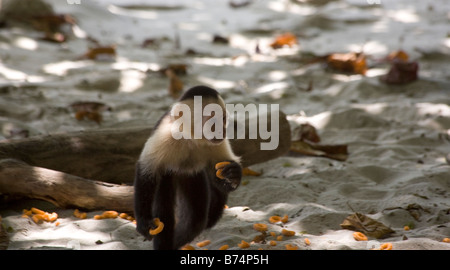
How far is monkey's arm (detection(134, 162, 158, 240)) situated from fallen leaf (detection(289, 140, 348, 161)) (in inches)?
70.7

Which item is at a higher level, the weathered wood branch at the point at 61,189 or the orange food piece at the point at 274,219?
the weathered wood branch at the point at 61,189

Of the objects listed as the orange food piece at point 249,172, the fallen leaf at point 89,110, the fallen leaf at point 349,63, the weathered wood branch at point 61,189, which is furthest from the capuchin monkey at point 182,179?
the fallen leaf at point 349,63

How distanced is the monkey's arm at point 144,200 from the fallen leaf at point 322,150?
1.80 m

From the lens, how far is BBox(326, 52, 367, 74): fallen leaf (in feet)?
19.4

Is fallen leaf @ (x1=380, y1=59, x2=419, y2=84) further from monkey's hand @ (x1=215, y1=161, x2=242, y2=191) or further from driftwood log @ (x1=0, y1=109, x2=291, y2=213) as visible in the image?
monkey's hand @ (x1=215, y1=161, x2=242, y2=191)

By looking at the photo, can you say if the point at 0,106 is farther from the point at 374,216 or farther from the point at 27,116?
the point at 374,216

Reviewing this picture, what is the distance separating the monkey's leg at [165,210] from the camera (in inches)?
98.3

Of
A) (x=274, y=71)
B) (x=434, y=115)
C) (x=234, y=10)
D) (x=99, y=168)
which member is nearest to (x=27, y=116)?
(x=99, y=168)

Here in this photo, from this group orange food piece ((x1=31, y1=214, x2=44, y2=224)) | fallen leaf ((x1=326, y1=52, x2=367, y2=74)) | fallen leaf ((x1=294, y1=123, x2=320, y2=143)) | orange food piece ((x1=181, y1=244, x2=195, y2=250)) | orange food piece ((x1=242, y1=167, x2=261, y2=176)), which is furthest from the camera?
fallen leaf ((x1=326, y1=52, x2=367, y2=74))

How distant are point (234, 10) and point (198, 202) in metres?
8.32

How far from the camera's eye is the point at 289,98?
535cm

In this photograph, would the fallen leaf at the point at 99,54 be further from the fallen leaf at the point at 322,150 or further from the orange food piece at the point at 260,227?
the orange food piece at the point at 260,227

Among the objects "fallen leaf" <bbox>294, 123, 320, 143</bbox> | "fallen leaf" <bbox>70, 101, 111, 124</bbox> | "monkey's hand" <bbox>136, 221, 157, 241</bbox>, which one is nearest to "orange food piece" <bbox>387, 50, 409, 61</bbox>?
"fallen leaf" <bbox>294, 123, 320, 143</bbox>

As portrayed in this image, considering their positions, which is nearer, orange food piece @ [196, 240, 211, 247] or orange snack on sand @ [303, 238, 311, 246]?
orange snack on sand @ [303, 238, 311, 246]
